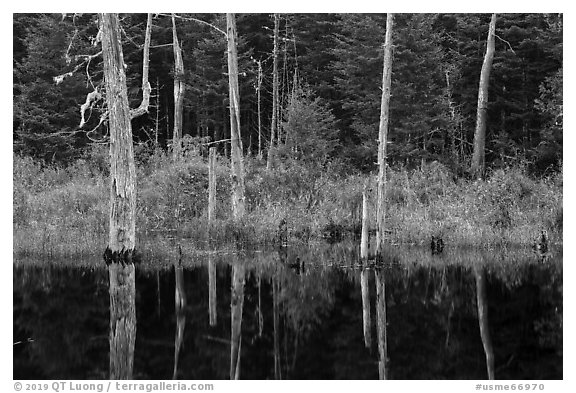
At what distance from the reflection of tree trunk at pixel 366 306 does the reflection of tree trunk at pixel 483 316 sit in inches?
60.8

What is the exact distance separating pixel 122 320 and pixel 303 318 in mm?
2756

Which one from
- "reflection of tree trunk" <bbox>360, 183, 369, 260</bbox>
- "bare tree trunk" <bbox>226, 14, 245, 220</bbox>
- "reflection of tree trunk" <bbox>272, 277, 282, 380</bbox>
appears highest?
"bare tree trunk" <bbox>226, 14, 245, 220</bbox>

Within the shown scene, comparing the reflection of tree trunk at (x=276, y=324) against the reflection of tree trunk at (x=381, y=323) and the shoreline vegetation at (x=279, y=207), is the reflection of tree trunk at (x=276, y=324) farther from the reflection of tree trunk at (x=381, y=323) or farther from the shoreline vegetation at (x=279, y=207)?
the shoreline vegetation at (x=279, y=207)

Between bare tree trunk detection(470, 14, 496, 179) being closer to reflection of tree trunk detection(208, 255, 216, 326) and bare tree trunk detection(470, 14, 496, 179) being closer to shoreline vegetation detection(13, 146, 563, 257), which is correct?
shoreline vegetation detection(13, 146, 563, 257)

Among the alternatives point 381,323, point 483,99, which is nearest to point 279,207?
point 381,323

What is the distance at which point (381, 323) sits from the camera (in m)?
9.70

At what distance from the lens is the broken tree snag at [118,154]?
1388 cm

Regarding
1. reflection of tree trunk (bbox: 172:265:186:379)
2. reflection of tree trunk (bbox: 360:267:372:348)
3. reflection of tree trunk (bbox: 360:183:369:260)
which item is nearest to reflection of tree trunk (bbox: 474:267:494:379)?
reflection of tree trunk (bbox: 360:267:372:348)

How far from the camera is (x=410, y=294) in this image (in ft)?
37.3

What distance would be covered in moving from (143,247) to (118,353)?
23.7 ft

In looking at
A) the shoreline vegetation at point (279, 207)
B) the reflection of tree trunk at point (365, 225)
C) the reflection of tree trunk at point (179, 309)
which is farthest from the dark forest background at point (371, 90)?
the reflection of tree trunk at point (179, 309)

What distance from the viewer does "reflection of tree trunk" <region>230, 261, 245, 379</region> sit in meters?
7.94

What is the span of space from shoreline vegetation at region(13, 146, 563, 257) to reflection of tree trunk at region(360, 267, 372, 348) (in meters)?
2.74
